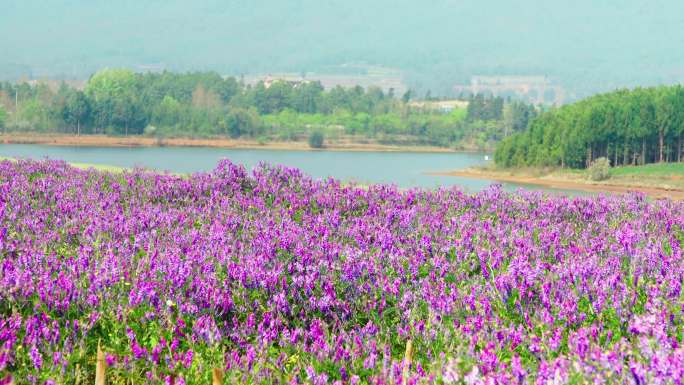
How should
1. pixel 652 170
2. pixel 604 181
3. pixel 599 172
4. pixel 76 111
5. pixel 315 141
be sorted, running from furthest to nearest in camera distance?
1. pixel 315 141
2. pixel 76 111
3. pixel 652 170
4. pixel 599 172
5. pixel 604 181

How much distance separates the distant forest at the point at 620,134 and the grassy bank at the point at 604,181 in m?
3.45

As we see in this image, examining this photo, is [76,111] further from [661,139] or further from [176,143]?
[661,139]

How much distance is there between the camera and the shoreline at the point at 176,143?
152 meters

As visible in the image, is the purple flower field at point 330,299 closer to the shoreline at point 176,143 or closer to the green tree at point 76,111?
the shoreline at point 176,143

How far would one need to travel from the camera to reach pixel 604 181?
83438mm

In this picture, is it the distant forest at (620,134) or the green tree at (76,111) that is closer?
the distant forest at (620,134)

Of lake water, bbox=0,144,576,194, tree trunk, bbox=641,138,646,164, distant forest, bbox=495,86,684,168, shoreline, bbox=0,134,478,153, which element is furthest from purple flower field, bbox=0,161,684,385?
shoreline, bbox=0,134,478,153

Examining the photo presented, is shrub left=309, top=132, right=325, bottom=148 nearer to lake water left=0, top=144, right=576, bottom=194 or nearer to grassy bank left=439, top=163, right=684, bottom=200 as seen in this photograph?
lake water left=0, top=144, right=576, bottom=194

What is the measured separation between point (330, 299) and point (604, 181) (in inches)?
3298

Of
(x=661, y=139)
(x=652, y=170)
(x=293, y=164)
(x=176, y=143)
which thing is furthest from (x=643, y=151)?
(x=176, y=143)

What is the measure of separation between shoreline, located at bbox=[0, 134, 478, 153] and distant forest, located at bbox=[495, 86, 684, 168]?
222 feet

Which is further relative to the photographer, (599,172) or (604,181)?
(599,172)

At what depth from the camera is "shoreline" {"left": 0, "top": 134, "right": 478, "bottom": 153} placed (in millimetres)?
151875

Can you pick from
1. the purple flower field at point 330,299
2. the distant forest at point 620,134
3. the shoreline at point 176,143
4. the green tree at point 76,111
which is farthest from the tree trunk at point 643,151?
the green tree at point 76,111
